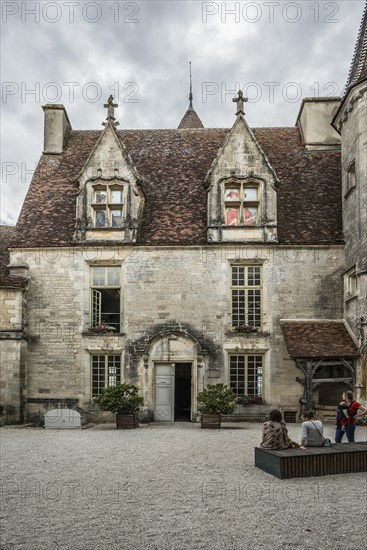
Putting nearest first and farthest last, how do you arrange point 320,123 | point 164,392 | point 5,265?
1. point 164,392
2. point 5,265
3. point 320,123

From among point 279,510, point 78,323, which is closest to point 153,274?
point 78,323

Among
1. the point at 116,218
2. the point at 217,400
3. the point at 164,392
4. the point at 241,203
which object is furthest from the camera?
the point at 116,218

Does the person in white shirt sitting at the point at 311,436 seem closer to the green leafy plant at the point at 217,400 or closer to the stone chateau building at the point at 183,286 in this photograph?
the green leafy plant at the point at 217,400

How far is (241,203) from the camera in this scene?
1930cm

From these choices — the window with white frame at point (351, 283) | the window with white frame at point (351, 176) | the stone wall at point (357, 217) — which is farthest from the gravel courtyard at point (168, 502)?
the window with white frame at point (351, 176)

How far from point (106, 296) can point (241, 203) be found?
5928 mm

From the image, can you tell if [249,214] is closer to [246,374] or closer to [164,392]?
[246,374]

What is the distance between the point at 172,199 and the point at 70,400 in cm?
822

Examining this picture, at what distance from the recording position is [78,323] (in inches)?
751

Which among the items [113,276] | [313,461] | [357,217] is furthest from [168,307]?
[313,461]

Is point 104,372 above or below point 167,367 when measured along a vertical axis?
below

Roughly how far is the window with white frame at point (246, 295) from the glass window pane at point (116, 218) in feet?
14.5

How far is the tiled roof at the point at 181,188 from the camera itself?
19.4 m

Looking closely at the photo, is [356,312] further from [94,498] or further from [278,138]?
[94,498]
